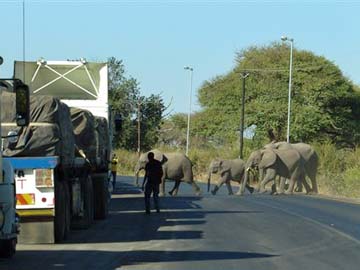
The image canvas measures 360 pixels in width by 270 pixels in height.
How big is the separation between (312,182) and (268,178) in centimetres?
263

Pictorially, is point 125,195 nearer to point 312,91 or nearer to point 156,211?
point 156,211

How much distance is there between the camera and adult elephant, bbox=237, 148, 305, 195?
38.1 m

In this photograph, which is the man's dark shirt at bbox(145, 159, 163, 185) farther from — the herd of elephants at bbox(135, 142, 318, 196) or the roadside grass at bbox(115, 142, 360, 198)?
the roadside grass at bbox(115, 142, 360, 198)

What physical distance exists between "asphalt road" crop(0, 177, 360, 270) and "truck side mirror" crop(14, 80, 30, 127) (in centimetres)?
225

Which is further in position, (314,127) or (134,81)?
(134,81)

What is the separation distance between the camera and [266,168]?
3816 centimetres

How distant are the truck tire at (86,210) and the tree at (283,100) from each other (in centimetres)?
4490

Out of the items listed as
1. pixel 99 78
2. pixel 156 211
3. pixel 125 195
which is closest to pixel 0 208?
pixel 156 211

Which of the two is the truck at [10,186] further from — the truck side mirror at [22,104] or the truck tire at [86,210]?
the truck tire at [86,210]

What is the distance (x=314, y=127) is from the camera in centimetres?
6353

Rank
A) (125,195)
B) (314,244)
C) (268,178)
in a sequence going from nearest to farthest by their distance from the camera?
(314,244) → (125,195) → (268,178)

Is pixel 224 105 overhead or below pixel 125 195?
overhead

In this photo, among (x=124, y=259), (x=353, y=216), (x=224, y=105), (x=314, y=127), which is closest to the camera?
(x=124, y=259)

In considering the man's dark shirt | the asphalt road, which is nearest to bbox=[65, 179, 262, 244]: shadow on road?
the asphalt road
